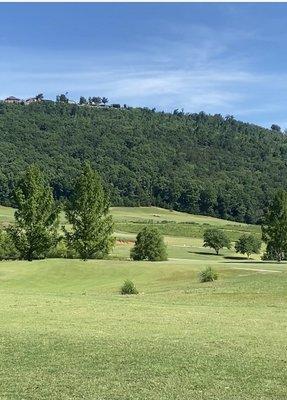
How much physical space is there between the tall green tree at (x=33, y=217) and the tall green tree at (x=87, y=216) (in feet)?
7.96

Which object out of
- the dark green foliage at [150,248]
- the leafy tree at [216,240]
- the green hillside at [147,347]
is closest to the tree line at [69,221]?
the dark green foliage at [150,248]

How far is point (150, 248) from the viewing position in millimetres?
76875

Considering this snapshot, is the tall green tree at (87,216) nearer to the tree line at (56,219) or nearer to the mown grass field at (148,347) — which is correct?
the tree line at (56,219)

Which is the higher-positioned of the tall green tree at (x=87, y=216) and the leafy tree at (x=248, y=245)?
the tall green tree at (x=87, y=216)

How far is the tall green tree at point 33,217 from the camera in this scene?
64.9 meters

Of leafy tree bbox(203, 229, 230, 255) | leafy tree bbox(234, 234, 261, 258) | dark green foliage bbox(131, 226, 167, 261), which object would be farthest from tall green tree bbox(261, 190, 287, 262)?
leafy tree bbox(203, 229, 230, 255)

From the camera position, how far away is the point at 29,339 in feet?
61.5

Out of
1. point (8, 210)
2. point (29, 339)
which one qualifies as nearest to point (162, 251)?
point (29, 339)

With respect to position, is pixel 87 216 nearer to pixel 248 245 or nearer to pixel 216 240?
pixel 216 240

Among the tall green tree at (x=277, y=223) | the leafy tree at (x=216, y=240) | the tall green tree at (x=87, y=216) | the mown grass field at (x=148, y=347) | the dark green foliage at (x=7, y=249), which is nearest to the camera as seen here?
the mown grass field at (x=148, y=347)

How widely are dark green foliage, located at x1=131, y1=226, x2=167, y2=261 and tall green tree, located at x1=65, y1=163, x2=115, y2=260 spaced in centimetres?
923

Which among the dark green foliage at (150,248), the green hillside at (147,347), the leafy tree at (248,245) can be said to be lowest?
the leafy tree at (248,245)

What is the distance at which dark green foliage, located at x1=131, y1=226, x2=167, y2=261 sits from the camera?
7673cm

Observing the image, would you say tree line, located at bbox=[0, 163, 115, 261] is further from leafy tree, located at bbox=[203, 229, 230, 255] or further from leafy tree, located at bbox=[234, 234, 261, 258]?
leafy tree, located at bbox=[234, 234, 261, 258]
